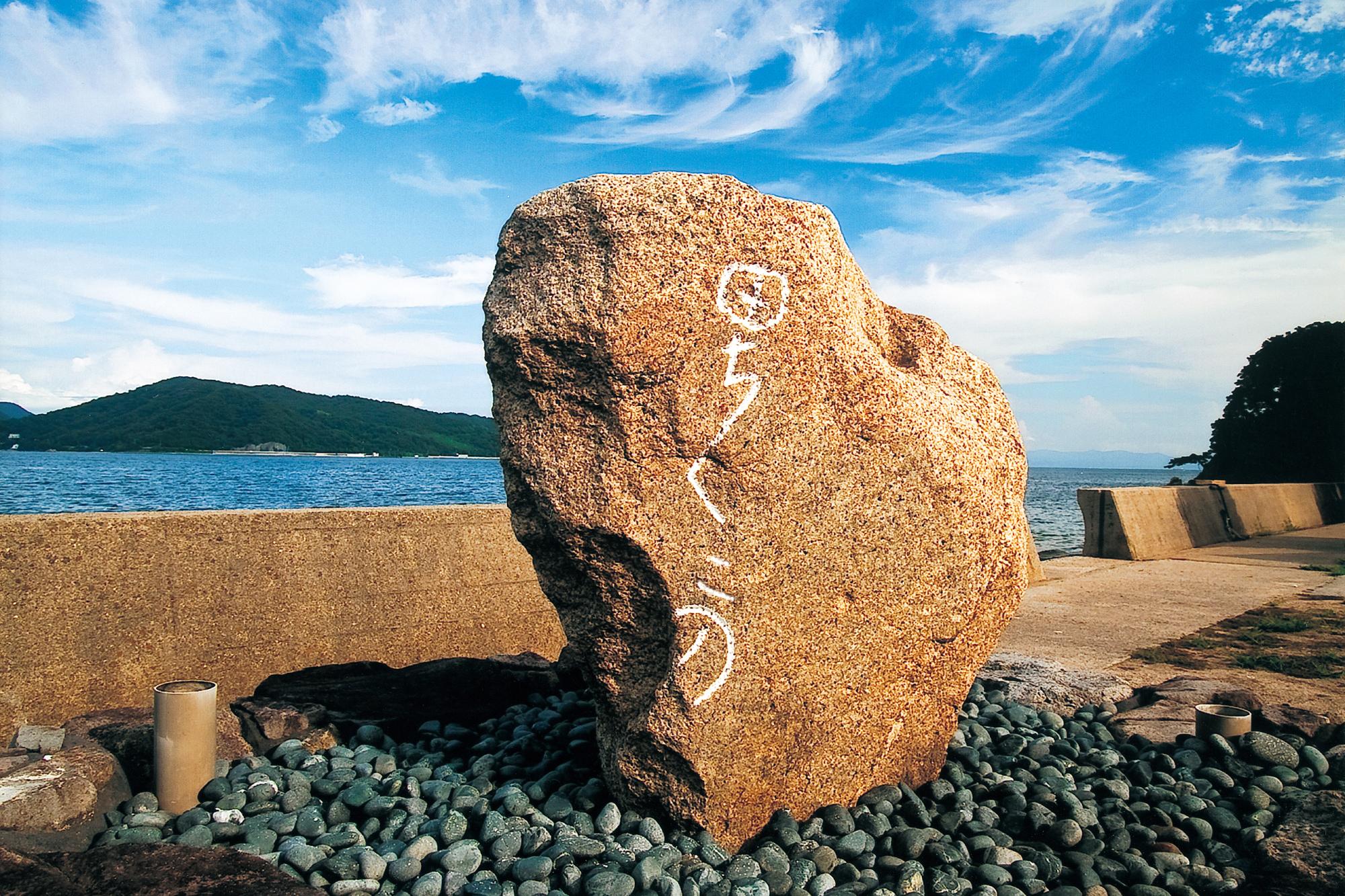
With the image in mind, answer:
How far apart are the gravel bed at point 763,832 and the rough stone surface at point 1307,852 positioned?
12 cm

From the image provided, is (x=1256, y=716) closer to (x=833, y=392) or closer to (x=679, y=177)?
(x=833, y=392)

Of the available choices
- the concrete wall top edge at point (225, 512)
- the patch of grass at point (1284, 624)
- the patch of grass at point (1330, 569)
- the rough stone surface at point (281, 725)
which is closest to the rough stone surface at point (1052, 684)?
the patch of grass at point (1284, 624)

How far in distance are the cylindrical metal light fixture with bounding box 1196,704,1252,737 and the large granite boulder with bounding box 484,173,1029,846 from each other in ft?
6.10

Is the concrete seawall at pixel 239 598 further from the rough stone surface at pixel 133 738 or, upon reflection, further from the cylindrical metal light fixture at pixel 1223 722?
the cylindrical metal light fixture at pixel 1223 722

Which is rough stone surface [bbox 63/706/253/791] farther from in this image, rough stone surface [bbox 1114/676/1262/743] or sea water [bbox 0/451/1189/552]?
sea water [bbox 0/451/1189/552]

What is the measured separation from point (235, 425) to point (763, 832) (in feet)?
409

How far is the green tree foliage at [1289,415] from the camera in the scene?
2516 centimetres

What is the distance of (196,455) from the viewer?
121125 millimetres

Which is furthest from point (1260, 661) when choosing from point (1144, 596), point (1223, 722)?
point (1144, 596)

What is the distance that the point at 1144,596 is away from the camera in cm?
965

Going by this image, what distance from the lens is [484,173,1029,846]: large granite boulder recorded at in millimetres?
3338

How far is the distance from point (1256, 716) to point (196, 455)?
135480 mm

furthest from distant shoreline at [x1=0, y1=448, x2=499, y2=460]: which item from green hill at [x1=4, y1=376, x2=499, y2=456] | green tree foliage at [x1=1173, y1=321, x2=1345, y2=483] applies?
green tree foliage at [x1=1173, y1=321, x2=1345, y2=483]

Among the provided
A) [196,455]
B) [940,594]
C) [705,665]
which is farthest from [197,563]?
[196,455]
